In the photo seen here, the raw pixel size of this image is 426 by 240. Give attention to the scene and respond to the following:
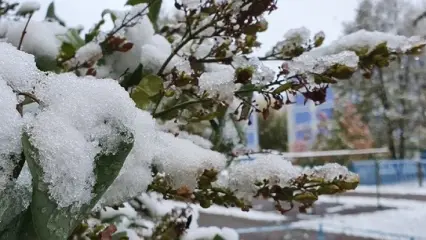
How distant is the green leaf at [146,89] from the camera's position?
641mm

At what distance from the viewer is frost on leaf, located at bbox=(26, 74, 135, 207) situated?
0.39 metres

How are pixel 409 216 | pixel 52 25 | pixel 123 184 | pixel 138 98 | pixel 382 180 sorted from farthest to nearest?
1. pixel 382 180
2. pixel 409 216
3. pixel 52 25
4. pixel 138 98
5. pixel 123 184

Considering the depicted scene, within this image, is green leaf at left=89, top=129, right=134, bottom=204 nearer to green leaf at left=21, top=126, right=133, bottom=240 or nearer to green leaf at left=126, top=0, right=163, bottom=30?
green leaf at left=21, top=126, right=133, bottom=240

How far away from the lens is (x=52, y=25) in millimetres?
1037

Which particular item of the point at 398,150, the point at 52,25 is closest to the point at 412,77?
the point at 398,150

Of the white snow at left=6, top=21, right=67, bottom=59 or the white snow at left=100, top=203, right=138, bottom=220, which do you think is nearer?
the white snow at left=6, top=21, right=67, bottom=59

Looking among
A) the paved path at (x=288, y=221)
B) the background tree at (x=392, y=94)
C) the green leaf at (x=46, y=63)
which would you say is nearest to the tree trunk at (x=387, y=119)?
the background tree at (x=392, y=94)

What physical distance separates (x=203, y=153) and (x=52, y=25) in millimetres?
513

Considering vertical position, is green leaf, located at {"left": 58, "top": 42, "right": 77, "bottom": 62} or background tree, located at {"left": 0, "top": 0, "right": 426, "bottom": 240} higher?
green leaf, located at {"left": 58, "top": 42, "right": 77, "bottom": 62}

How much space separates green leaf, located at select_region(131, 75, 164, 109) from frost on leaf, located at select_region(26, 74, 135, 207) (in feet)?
0.56

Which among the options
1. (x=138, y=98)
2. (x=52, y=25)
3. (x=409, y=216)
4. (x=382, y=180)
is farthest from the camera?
(x=382, y=180)

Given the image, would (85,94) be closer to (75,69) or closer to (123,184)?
(123,184)

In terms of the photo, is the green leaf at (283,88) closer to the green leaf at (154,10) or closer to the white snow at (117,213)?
the green leaf at (154,10)

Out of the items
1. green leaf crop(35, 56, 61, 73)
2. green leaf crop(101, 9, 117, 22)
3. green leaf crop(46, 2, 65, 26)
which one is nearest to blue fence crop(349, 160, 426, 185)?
green leaf crop(46, 2, 65, 26)
